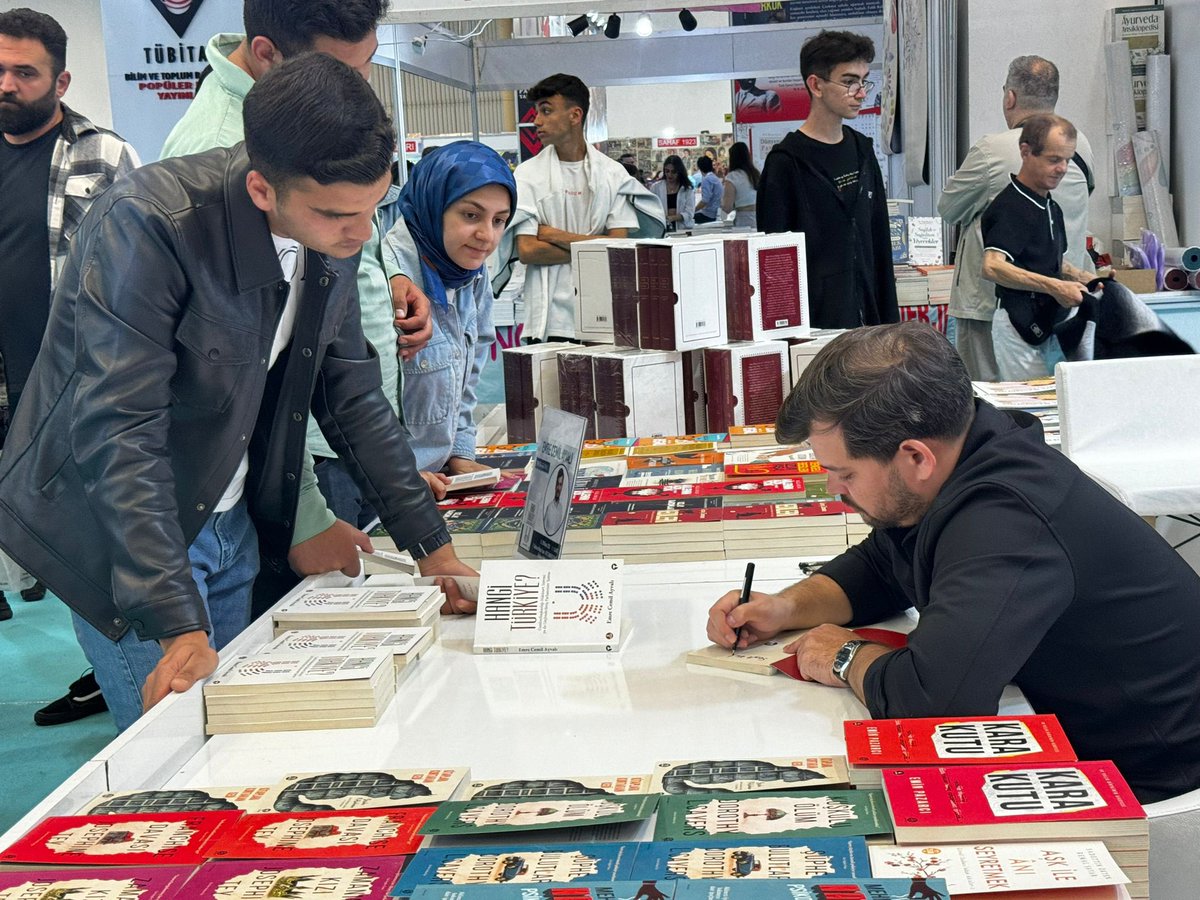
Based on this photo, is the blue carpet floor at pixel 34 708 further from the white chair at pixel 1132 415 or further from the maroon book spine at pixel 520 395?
the white chair at pixel 1132 415

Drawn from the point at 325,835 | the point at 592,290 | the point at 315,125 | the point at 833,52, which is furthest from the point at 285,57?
the point at 833,52

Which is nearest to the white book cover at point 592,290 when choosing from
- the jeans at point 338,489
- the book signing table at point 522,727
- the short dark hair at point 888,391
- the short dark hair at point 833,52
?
the short dark hair at point 833,52

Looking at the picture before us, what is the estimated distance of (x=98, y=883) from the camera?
115 centimetres

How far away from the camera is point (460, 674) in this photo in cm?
192

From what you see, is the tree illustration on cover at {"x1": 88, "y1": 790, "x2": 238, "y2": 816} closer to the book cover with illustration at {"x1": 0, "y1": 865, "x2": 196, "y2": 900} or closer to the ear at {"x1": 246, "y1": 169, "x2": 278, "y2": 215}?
the book cover with illustration at {"x1": 0, "y1": 865, "x2": 196, "y2": 900}

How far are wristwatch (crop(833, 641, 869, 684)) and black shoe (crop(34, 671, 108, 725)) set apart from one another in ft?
9.65

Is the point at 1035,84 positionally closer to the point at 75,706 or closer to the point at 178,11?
the point at 178,11

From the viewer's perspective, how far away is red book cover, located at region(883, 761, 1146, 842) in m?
1.17

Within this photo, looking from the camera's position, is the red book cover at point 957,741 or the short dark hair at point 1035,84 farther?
the short dark hair at point 1035,84

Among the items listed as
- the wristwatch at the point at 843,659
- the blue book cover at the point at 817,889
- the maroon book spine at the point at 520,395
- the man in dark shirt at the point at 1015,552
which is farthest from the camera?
the maroon book spine at the point at 520,395

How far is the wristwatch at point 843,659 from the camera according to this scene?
1.75 meters

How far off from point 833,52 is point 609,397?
55.7 inches

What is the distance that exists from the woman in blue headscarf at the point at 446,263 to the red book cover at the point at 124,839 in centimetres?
157

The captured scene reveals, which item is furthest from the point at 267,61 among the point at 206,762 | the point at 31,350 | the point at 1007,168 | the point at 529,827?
the point at 1007,168
